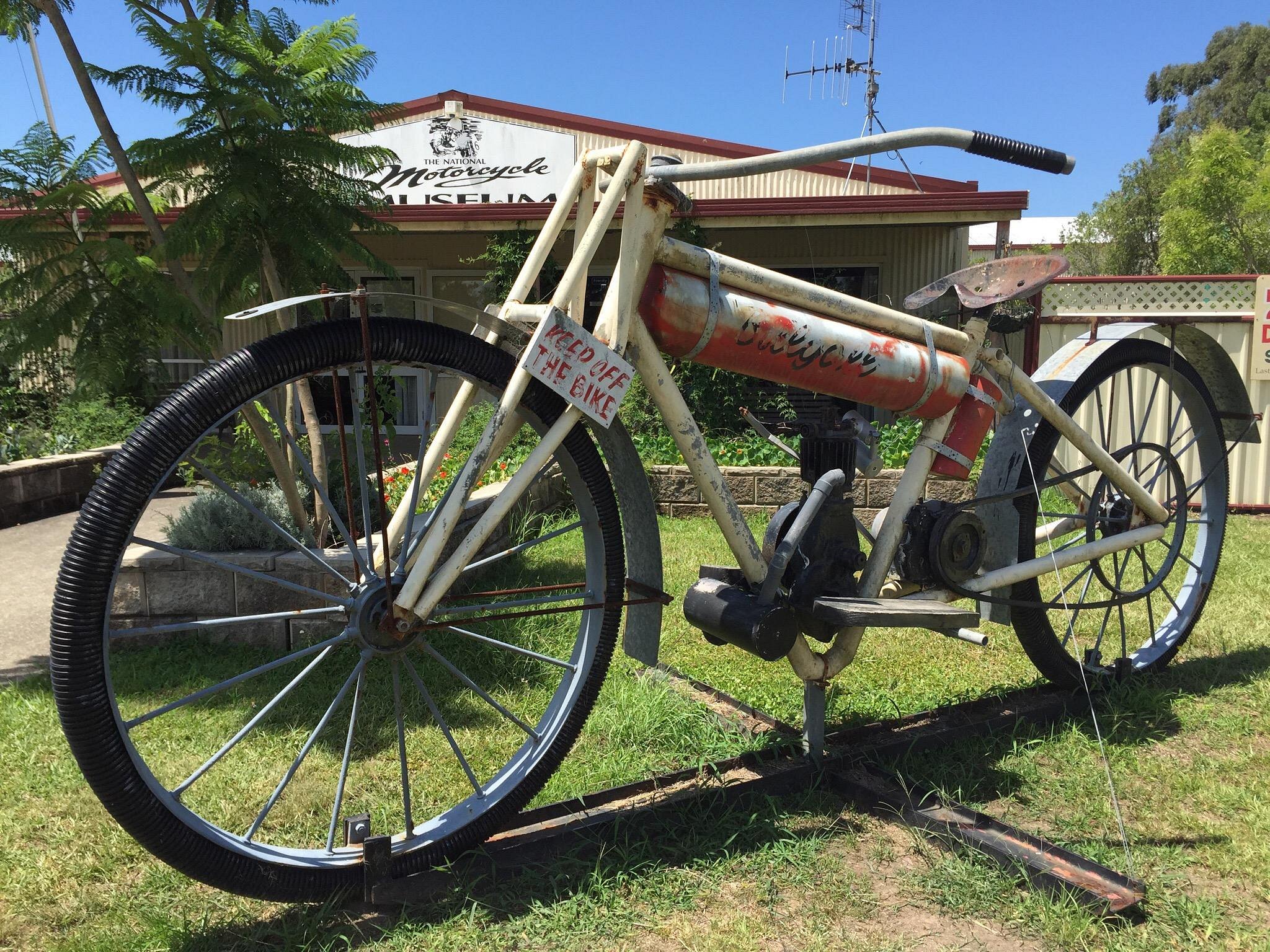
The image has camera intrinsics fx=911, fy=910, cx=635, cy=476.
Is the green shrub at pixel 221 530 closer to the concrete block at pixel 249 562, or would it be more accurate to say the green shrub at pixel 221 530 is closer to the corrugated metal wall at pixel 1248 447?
the concrete block at pixel 249 562

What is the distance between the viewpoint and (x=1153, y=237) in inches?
1340

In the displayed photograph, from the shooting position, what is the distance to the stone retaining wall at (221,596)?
159 inches

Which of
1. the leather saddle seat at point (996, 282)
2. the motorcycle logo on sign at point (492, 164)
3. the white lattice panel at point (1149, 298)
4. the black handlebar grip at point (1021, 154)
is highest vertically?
the motorcycle logo on sign at point (492, 164)

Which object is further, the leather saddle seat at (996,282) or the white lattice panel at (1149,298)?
the white lattice panel at (1149,298)

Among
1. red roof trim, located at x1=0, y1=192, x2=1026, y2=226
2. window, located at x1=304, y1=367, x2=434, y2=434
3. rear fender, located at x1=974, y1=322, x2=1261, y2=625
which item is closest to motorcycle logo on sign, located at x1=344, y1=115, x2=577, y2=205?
window, located at x1=304, y1=367, x2=434, y2=434

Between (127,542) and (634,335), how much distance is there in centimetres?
125

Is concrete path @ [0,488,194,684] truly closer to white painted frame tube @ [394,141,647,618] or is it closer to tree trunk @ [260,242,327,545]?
tree trunk @ [260,242,327,545]

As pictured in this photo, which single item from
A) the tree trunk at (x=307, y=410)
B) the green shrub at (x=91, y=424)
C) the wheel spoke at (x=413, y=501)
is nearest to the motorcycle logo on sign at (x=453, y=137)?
the green shrub at (x=91, y=424)

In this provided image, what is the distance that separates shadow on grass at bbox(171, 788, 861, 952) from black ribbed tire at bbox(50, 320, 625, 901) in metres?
0.08

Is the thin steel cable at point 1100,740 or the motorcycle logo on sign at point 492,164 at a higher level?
the motorcycle logo on sign at point 492,164

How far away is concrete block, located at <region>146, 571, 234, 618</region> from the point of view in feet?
13.3

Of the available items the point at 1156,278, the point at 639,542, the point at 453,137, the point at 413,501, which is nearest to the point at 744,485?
the point at 1156,278

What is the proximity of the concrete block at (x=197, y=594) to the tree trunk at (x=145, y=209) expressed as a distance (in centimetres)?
52

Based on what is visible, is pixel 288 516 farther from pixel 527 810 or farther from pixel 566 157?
pixel 566 157
